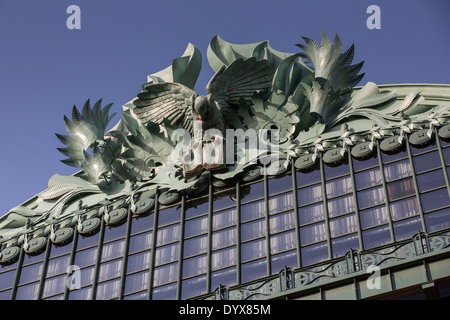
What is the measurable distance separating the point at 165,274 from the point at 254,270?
308cm

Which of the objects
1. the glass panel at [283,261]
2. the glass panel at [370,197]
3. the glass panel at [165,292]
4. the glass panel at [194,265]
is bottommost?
the glass panel at [165,292]

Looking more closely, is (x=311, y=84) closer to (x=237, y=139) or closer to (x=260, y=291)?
(x=237, y=139)

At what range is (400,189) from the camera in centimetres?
3350

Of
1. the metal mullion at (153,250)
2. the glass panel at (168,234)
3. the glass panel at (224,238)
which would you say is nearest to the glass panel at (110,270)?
the metal mullion at (153,250)

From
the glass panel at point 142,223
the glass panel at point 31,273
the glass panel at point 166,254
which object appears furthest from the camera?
the glass panel at point 31,273

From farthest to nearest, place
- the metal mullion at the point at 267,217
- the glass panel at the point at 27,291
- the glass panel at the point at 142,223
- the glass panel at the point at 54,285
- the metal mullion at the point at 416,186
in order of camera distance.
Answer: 1. the glass panel at the point at 27,291
2. the glass panel at the point at 142,223
3. the glass panel at the point at 54,285
4. the metal mullion at the point at 267,217
5. the metal mullion at the point at 416,186

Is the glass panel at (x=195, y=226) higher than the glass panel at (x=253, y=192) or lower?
lower

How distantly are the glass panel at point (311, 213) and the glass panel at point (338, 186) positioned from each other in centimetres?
53

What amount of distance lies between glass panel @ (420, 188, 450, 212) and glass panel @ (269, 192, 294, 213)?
4.30 metres

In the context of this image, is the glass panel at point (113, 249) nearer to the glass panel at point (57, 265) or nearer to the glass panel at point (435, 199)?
the glass panel at point (57, 265)

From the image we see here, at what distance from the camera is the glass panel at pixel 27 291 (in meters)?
37.1

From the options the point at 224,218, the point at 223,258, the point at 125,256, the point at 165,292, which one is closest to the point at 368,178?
the point at 224,218

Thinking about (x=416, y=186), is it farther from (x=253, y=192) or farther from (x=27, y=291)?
(x=27, y=291)
